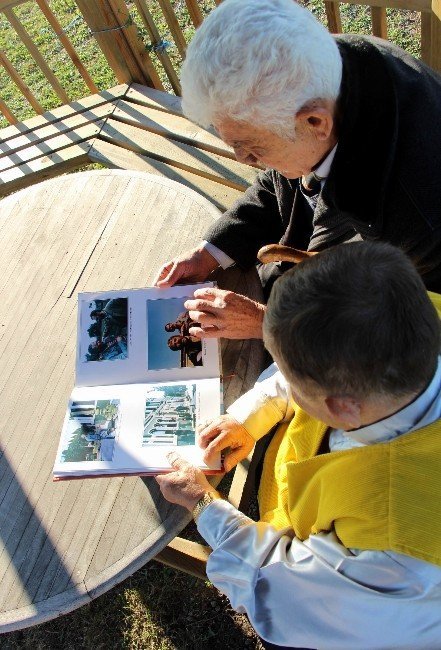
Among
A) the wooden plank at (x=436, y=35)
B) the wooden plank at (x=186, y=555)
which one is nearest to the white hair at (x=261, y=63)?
the wooden plank at (x=436, y=35)

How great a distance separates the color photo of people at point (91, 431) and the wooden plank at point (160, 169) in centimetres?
145

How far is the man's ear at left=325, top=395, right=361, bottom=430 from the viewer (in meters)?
0.99

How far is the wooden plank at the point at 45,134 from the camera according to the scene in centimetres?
351

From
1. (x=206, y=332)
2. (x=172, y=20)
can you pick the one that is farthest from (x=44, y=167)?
(x=206, y=332)

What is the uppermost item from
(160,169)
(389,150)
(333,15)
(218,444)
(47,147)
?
(333,15)

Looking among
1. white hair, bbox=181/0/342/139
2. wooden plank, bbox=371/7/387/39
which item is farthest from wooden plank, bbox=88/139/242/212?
white hair, bbox=181/0/342/139

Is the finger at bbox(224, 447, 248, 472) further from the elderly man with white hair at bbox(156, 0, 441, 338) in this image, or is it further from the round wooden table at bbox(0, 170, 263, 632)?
the elderly man with white hair at bbox(156, 0, 441, 338)

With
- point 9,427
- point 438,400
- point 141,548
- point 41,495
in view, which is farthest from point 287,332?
point 9,427

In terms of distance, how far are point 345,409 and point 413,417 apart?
0.15 metres

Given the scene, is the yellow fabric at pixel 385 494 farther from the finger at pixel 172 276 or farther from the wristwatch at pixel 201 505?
the finger at pixel 172 276

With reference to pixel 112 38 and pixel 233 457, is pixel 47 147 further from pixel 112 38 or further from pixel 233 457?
pixel 233 457

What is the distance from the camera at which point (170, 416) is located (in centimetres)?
155

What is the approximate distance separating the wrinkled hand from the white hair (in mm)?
892

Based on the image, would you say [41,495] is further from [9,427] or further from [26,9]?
[26,9]
